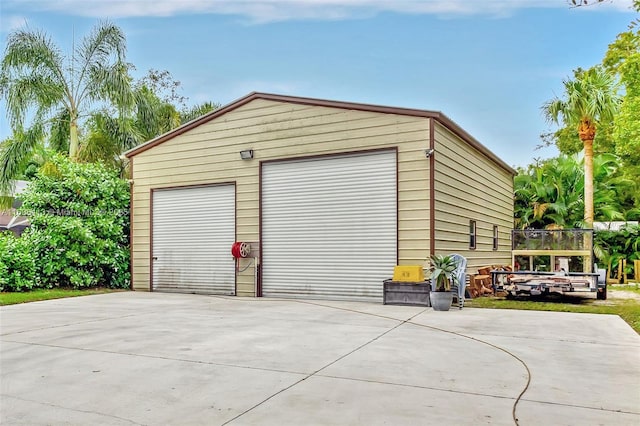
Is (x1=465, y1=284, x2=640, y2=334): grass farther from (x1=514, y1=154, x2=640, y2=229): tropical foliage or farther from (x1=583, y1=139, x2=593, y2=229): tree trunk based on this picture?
(x1=514, y1=154, x2=640, y2=229): tropical foliage

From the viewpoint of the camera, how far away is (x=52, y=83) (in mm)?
14305

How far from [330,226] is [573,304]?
502 cm

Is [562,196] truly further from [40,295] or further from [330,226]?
[40,295]

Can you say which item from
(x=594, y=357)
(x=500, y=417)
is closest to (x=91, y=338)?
(x=500, y=417)

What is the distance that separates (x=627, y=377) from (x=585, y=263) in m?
7.77

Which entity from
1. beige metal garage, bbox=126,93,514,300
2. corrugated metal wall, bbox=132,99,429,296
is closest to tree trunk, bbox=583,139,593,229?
beige metal garage, bbox=126,93,514,300

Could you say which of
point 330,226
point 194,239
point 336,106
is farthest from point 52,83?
point 330,226

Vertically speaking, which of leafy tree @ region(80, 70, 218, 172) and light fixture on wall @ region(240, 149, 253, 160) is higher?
leafy tree @ region(80, 70, 218, 172)

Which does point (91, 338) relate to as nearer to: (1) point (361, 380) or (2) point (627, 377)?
(1) point (361, 380)

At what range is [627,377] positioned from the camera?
13.5ft

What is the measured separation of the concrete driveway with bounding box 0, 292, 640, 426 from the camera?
324cm

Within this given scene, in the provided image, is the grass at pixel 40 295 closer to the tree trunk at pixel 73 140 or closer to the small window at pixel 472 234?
the tree trunk at pixel 73 140

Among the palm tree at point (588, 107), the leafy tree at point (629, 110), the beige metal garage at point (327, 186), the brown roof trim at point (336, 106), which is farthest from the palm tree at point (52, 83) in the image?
the leafy tree at point (629, 110)

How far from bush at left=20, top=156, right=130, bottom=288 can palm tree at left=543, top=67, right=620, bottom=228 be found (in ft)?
45.1
